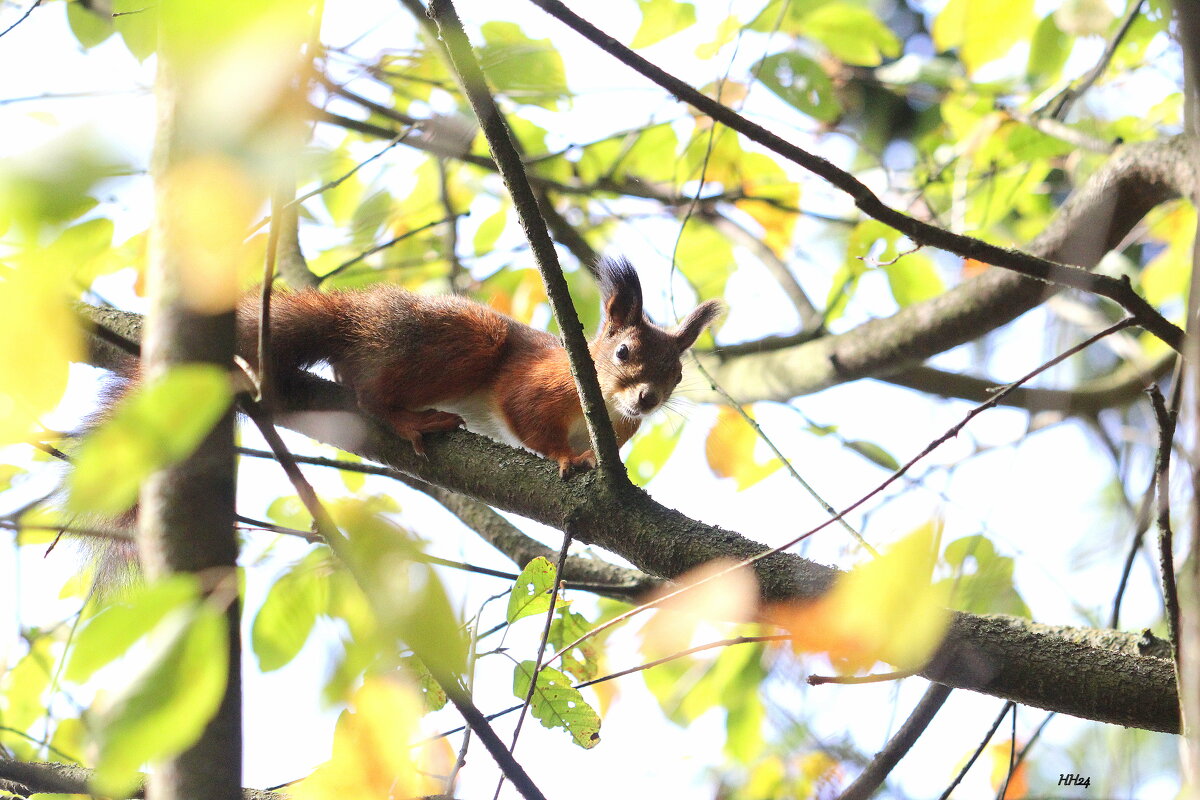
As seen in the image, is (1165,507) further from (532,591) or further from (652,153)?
(652,153)

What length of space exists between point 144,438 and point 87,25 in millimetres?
2726

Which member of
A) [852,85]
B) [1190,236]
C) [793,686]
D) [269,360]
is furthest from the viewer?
[852,85]

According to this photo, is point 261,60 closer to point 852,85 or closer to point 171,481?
point 171,481

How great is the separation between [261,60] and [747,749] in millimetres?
2731

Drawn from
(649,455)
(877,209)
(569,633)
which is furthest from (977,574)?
(649,455)

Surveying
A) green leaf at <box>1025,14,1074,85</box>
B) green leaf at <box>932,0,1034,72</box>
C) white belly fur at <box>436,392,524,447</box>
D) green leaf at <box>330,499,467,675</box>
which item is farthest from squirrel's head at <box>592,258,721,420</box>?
green leaf at <box>330,499,467,675</box>

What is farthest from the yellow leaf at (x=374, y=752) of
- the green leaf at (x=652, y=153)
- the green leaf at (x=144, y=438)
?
the green leaf at (x=652, y=153)

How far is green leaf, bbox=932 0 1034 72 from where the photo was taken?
9.52ft

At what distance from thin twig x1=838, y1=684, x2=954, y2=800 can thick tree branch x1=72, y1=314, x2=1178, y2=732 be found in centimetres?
34

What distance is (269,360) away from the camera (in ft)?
4.21

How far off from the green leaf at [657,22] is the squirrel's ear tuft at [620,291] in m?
0.99

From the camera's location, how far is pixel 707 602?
156 centimetres

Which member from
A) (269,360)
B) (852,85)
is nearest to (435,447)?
(269,360)

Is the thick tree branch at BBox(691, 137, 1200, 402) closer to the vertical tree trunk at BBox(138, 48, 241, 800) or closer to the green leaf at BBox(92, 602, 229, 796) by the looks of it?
the vertical tree trunk at BBox(138, 48, 241, 800)
